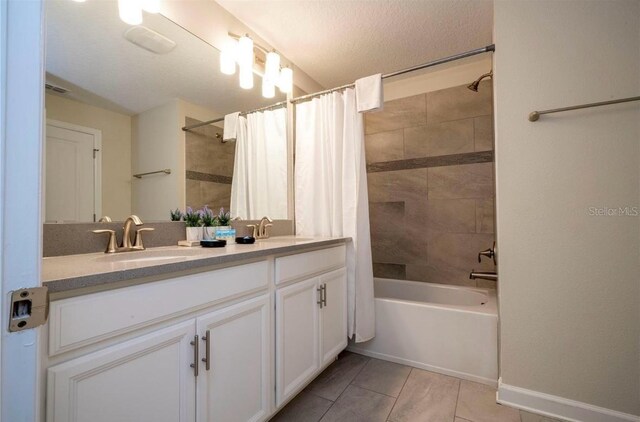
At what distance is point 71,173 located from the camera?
112 cm

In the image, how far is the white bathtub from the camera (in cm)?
166

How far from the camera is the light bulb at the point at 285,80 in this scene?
2164 mm

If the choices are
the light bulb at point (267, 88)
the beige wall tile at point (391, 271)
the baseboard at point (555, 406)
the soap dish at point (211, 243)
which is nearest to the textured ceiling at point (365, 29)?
the light bulb at point (267, 88)

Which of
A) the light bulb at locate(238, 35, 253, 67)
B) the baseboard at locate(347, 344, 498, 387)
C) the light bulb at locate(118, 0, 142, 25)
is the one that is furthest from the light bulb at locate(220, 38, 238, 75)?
the baseboard at locate(347, 344, 498, 387)

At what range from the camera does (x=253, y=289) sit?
1.15 m

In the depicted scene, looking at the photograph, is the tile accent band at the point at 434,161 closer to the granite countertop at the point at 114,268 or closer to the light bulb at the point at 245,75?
the light bulb at the point at 245,75

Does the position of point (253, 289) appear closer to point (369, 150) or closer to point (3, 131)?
point (3, 131)

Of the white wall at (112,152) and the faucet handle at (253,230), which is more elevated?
the white wall at (112,152)

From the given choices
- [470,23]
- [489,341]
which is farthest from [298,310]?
[470,23]

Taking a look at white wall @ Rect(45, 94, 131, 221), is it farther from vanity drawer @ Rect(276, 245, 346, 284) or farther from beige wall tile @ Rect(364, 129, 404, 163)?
beige wall tile @ Rect(364, 129, 404, 163)

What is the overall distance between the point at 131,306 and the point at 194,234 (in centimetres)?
73

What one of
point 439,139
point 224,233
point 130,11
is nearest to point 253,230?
point 224,233

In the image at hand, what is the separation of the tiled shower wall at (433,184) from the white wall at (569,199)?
99 centimetres

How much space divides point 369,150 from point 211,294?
7.76ft
